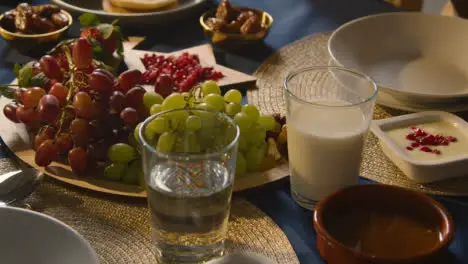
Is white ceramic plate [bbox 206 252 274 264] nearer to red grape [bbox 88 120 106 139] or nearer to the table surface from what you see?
the table surface

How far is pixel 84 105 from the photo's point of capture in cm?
89

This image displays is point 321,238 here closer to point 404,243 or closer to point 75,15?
point 404,243

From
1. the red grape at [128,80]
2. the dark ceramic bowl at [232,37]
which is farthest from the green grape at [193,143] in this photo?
the dark ceramic bowl at [232,37]

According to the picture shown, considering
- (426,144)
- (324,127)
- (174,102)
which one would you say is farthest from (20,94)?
(426,144)

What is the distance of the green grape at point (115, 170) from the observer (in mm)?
891

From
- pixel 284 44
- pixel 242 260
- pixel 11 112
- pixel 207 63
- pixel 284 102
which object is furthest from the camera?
pixel 284 44

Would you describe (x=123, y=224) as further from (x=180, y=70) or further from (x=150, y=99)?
(x=180, y=70)

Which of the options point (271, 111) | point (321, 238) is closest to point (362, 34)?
point (271, 111)

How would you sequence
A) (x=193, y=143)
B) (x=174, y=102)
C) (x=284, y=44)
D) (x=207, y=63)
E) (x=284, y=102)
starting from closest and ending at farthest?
(x=193, y=143) → (x=174, y=102) → (x=284, y=102) → (x=207, y=63) → (x=284, y=44)

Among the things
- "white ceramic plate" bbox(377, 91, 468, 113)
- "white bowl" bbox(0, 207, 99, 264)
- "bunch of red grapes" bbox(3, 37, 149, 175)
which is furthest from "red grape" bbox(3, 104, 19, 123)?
"white ceramic plate" bbox(377, 91, 468, 113)

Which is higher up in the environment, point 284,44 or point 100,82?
point 100,82

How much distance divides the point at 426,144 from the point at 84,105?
0.49 metres

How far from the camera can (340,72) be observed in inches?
34.0

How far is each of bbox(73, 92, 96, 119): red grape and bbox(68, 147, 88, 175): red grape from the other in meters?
0.05
